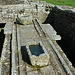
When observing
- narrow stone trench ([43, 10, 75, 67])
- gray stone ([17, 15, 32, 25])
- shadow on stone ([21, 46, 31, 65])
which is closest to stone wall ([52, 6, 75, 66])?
narrow stone trench ([43, 10, 75, 67])

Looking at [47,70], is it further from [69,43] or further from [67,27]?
[67,27]

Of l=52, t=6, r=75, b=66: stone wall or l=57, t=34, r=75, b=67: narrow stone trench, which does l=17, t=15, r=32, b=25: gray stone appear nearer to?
l=52, t=6, r=75, b=66: stone wall

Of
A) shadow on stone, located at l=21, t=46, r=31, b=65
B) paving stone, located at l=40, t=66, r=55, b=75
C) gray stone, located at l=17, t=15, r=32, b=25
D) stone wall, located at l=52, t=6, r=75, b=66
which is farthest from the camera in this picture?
stone wall, located at l=52, t=6, r=75, b=66

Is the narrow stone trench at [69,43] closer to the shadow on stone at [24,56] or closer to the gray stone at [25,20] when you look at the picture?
the gray stone at [25,20]

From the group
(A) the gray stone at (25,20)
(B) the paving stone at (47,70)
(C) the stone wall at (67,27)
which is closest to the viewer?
(B) the paving stone at (47,70)

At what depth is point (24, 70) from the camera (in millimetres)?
3926

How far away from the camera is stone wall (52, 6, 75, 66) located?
26.0ft

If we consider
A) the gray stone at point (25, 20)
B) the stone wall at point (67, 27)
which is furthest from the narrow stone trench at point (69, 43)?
the gray stone at point (25, 20)

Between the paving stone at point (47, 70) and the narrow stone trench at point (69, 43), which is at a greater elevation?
the paving stone at point (47, 70)

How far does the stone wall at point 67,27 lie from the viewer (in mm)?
7938

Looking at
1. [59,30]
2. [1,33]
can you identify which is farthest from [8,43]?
[59,30]

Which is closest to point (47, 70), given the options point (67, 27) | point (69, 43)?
point (69, 43)

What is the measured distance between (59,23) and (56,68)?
240 inches

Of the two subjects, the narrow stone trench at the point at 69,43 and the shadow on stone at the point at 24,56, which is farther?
the narrow stone trench at the point at 69,43
